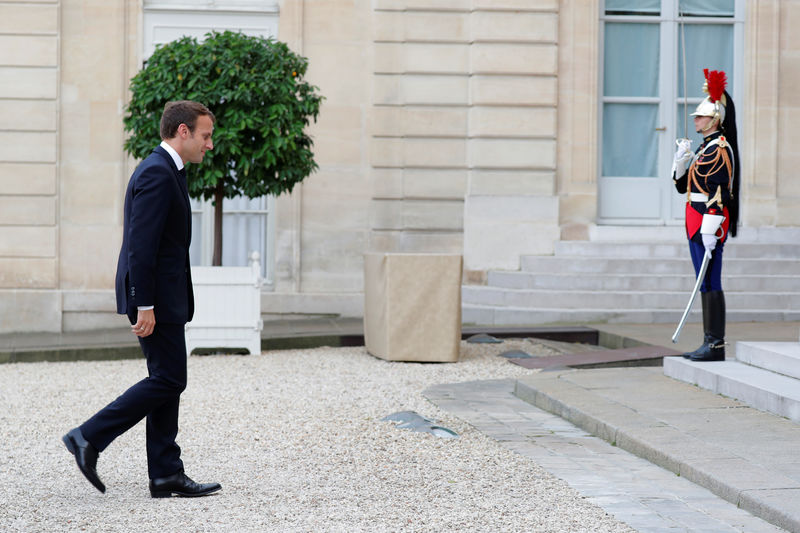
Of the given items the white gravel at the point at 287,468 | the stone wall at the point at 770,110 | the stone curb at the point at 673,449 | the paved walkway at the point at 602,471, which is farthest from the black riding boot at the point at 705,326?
the stone wall at the point at 770,110

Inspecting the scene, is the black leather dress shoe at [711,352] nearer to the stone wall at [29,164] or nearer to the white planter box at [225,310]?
the white planter box at [225,310]

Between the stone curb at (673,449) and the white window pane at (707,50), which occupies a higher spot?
the white window pane at (707,50)

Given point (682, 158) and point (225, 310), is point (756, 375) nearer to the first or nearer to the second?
point (682, 158)

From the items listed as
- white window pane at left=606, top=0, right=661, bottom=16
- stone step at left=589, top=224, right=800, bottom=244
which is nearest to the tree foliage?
stone step at left=589, top=224, right=800, bottom=244

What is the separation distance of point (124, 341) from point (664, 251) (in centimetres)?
599

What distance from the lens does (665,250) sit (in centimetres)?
1262

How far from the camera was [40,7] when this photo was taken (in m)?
12.8

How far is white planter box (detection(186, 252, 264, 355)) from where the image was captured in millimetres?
10086

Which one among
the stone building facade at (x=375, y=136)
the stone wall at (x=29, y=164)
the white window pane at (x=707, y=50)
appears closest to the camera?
the stone wall at (x=29, y=164)

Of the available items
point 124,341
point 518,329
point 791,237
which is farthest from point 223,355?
point 791,237

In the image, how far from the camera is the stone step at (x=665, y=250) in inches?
496

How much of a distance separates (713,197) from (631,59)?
20.7ft

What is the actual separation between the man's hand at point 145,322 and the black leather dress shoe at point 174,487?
63 centimetres

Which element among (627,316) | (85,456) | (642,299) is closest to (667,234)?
(642,299)
